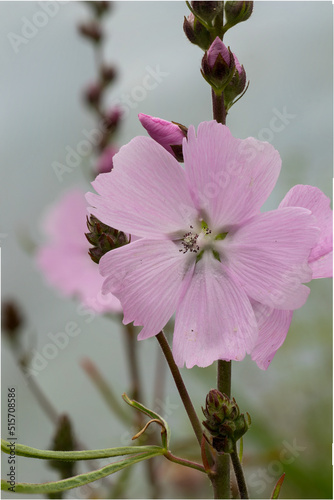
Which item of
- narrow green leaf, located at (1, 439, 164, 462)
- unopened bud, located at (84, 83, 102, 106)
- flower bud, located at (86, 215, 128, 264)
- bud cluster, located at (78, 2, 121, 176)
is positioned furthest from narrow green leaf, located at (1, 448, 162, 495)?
unopened bud, located at (84, 83, 102, 106)

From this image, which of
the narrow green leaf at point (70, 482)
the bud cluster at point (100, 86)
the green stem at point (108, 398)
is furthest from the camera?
the bud cluster at point (100, 86)

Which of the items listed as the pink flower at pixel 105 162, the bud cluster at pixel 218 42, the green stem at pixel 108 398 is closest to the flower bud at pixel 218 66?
the bud cluster at pixel 218 42

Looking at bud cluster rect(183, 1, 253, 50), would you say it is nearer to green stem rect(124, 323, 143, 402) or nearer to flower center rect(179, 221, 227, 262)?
flower center rect(179, 221, 227, 262)

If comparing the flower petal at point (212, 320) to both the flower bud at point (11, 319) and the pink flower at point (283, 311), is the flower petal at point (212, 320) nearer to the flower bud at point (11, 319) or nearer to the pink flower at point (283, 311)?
the pink flower at point (283, 311)

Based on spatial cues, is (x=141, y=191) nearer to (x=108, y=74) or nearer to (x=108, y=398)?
(x=108, y=398)

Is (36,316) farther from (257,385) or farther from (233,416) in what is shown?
(233,416)

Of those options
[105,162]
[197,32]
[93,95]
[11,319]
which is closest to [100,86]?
[93,95]
